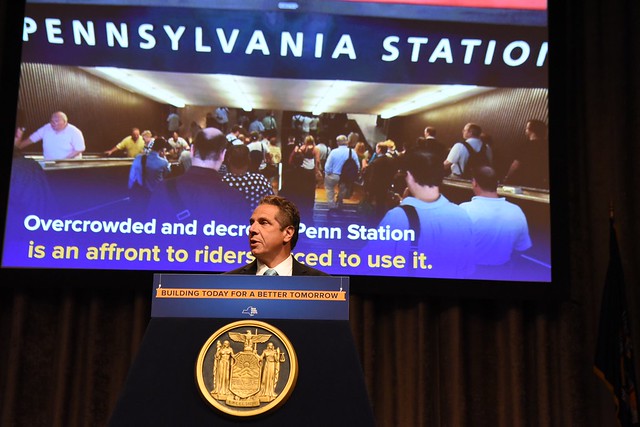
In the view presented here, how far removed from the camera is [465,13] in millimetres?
4805

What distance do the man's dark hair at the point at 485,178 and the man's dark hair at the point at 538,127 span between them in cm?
36

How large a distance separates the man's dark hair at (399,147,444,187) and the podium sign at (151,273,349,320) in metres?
2.79

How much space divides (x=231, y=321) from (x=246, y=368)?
Result: 141 millimetres

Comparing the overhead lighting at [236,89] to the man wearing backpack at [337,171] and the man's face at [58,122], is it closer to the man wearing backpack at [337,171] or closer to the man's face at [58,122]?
the man wearing backpack at [337,171]

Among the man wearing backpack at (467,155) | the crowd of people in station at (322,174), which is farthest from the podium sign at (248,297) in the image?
the man wearing backpack at (467,155)

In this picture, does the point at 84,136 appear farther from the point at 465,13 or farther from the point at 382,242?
the point at 465,13

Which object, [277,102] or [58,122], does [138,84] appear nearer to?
[58,122]

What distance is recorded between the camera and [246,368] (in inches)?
69.2

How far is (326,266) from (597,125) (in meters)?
1.93

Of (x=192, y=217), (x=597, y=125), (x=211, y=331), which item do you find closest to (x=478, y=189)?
(x=597, y=125)

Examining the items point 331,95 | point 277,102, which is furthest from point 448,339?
point 277,102

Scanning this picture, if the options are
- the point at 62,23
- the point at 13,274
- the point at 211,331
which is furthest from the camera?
the point at 62,23

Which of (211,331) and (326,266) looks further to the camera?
(326,266)

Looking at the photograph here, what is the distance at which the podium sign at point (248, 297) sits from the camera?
188cm
